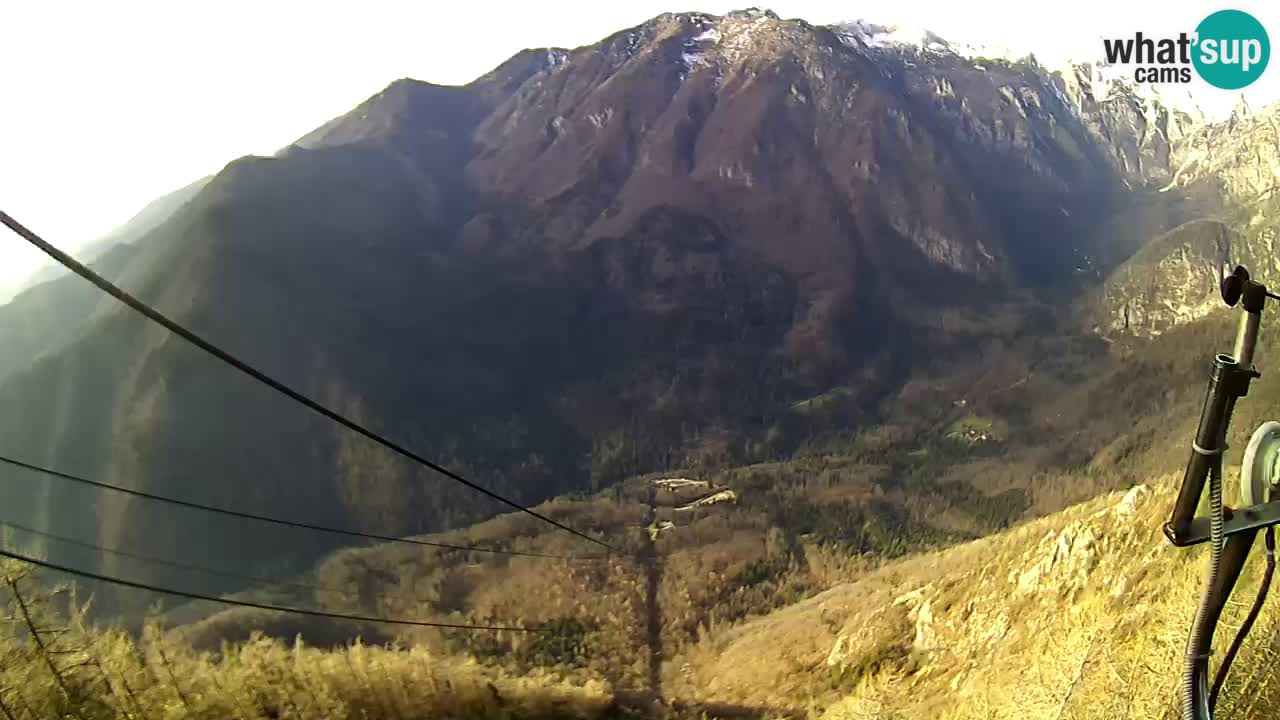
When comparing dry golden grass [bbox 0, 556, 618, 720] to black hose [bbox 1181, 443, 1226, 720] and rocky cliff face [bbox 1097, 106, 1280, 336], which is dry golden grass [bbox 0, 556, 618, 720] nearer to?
black hose [bbox 1181, 443, 1226, 720]

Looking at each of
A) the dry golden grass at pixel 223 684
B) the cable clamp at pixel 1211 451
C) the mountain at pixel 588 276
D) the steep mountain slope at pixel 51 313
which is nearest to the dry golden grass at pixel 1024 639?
the cable clamp at pixel 1211 451

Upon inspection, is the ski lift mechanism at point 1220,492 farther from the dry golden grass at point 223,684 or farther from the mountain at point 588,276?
the mountain at point 588,276

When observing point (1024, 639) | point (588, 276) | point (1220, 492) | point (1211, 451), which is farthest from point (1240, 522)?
point (588, 276)

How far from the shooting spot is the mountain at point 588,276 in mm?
54531

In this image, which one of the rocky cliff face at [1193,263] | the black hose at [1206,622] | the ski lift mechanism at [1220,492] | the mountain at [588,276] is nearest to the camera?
the ski lift mechanism at [1220,492]

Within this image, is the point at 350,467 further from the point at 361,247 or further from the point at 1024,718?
the point at 1024,718

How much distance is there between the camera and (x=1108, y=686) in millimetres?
6113

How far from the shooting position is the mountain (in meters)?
54.5

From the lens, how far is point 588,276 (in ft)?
336

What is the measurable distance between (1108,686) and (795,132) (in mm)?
123390

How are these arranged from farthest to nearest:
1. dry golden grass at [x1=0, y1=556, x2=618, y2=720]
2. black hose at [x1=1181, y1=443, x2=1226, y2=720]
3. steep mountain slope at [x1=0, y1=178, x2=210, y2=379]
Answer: steep mountain slope at [x1=0, y1=178, x2=210, y2=379]
dry golden grass at [x1=0, y1=556, x2=618, y2=720]
black hose at [x1=1181, y1=443, x2=1226, y2=720]

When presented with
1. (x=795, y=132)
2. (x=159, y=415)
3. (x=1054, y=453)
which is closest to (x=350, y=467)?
(x=159, y=415)

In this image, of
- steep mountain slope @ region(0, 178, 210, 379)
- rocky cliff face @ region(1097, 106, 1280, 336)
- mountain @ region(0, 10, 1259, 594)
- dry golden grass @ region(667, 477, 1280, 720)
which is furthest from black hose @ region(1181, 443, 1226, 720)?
rocky cliff face @ region(1097, 106, 1280, 336)

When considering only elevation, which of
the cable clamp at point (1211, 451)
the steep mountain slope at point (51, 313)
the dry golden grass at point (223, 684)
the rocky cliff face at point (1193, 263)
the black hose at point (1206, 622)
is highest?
the steep mountain slope at point (51, 313)
